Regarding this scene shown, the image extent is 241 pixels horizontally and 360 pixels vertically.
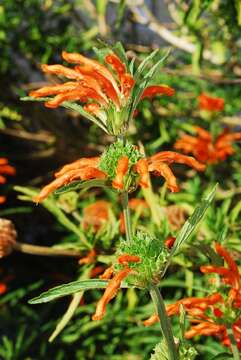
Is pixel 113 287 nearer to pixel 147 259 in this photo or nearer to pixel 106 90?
pixel 147 259

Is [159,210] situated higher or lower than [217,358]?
higher

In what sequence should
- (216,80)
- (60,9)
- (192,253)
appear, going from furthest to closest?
1. (60,9)
2. (216,80)
3. (192,253)

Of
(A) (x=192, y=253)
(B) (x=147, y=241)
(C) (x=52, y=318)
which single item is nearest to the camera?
(B) (x=147, y=241)

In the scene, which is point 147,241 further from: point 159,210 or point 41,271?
point 41,271

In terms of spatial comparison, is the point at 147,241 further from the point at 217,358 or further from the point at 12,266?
the point at 12,266

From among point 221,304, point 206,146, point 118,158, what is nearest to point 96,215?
point 206,146

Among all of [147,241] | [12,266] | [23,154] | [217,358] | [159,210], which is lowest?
[217,358]

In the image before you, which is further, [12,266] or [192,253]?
[12,266]

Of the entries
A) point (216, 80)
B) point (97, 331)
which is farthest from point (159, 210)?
point (97, 331)
